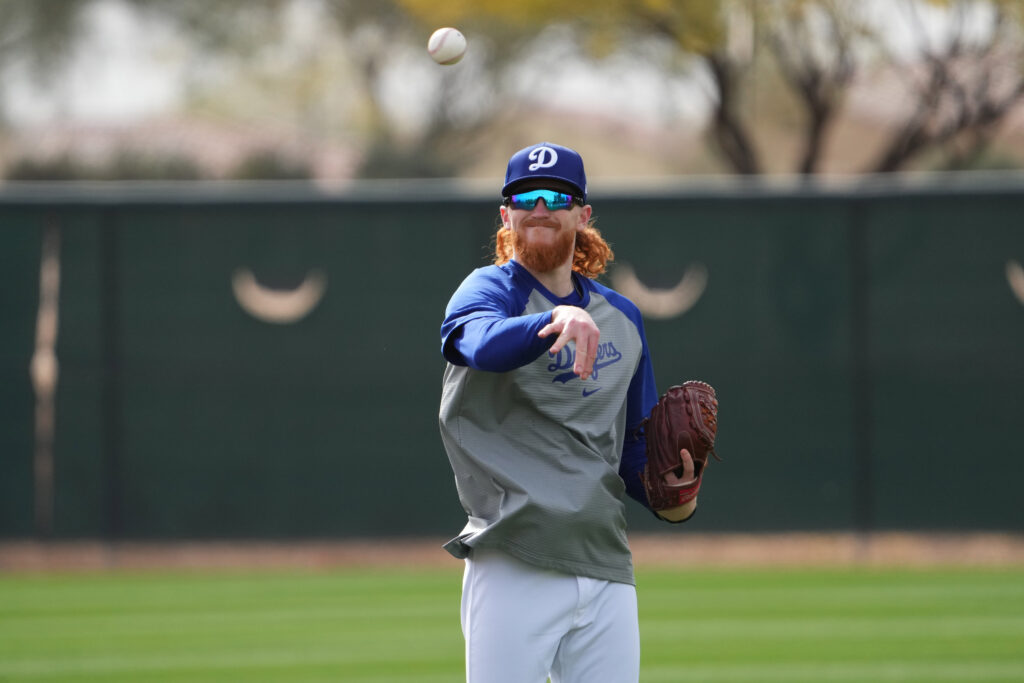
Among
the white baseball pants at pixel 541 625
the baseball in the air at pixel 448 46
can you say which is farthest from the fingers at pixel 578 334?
the baseball in the air at pixel 448 46

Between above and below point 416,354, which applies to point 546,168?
above

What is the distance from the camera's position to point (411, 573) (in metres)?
10.8

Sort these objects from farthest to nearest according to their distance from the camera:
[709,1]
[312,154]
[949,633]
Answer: [312,154] < [709,1] < [949,633]

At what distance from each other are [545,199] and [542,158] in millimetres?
120

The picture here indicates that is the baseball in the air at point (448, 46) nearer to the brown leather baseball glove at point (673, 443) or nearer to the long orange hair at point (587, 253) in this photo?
the long orange hair at point (587, 253)

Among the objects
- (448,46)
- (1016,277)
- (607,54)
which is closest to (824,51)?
(607,54)

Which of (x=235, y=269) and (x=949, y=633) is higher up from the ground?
(x=235, y=269)

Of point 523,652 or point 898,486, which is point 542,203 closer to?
point 523,652

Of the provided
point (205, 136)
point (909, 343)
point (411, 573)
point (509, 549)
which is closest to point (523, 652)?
point (509, 549)

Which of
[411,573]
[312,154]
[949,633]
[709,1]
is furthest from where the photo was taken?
[312,154]

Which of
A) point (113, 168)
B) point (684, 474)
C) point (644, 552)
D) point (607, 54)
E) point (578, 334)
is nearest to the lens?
point (578, 334)

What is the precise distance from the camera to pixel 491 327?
3.40 metres

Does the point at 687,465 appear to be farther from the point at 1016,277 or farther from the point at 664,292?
the point at 1016,277

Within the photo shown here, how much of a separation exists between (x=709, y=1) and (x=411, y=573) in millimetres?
13299
